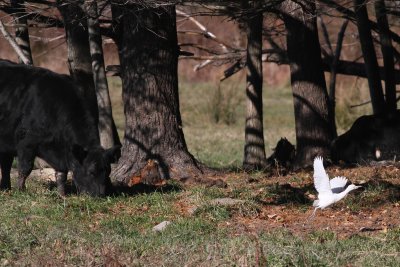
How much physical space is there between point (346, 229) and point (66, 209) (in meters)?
2.92

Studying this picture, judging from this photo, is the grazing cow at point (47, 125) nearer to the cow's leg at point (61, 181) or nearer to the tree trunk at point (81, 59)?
the cow's leg at point (61, 181)

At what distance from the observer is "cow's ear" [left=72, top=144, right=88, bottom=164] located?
10.3 meters

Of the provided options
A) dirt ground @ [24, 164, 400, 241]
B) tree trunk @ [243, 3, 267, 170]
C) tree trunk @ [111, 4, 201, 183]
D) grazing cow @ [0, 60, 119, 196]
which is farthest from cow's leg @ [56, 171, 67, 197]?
tree trunk @ [243, 3, 267, 170]

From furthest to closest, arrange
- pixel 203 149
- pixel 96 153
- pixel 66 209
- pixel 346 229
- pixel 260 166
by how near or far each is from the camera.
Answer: pixel 203 149 < pixel 260 166 < pixel 96 153 < pixel 66 209 < pixel 346 229

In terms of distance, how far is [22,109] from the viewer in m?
10.9

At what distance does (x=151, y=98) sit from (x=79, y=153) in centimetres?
139

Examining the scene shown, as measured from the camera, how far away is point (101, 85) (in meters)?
12.1

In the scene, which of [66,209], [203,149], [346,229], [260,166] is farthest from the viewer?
[203,149]

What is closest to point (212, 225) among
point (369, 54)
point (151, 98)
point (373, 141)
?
point (151, 98)

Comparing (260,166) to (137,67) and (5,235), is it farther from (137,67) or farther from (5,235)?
(5,235)

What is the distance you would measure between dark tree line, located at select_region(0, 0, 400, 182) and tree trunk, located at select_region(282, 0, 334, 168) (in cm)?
1

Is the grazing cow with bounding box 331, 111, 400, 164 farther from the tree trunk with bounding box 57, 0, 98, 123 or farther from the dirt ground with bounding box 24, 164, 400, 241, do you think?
the tree trunk with bounding box 57, 0, 98, 123

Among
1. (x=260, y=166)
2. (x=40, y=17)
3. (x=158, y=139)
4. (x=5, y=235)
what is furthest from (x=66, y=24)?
(x=5, y=235)

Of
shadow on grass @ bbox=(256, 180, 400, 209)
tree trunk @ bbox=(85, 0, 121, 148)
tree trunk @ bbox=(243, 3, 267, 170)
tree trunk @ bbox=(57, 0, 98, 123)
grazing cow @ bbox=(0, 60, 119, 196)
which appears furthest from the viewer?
tree trunk @ bbox=(243, 3, 267, 170)
